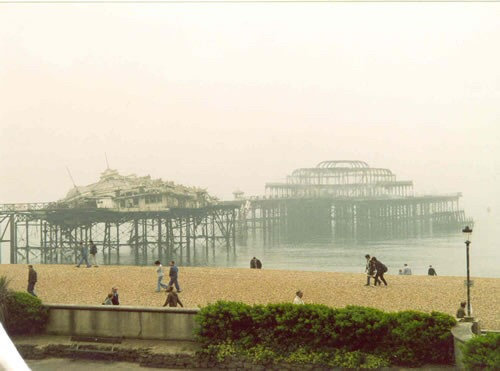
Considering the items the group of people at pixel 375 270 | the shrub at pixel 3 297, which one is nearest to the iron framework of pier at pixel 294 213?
the group of people at pixel 375 270

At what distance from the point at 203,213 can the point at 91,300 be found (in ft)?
37.8

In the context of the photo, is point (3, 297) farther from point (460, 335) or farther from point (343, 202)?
point (343, 202)

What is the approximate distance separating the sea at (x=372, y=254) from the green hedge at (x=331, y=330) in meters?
10.5

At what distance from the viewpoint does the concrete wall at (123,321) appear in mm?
7332

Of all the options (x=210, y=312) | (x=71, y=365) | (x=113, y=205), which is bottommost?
(x=71, y=365)

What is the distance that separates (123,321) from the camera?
752 cm

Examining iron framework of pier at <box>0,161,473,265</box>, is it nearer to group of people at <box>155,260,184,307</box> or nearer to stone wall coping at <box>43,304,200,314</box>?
group of people at <box>155,260,184,307</box>

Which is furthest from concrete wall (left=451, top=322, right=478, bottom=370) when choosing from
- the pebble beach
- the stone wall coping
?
the stone wall coping

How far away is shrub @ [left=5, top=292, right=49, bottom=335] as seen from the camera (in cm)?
783

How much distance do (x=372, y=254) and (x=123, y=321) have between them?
1373 centimetres

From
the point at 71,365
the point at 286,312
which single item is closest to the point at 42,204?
the point at 71,365

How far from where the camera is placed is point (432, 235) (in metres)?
26.5

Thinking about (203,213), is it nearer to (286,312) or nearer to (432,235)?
(432,235)

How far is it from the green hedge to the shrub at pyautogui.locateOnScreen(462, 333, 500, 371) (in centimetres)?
62
